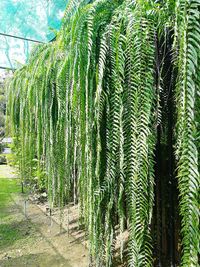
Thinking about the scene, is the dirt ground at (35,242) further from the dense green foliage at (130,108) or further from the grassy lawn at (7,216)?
the dense green foliage at (130,108)

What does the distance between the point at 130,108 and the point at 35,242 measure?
6.88 ft

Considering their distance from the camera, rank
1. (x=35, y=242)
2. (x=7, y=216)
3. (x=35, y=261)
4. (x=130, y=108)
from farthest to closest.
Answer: (x=7, y=216) < (x=35, y=242) < (x=35, y=261) < (x=130, y=108)

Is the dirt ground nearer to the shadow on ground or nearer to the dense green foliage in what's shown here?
the shadow on ground

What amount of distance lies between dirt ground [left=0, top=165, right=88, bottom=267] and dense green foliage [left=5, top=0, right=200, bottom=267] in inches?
47.4

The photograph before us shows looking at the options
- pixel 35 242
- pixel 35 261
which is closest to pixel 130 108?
pixel 35 261

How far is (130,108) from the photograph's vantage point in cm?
84

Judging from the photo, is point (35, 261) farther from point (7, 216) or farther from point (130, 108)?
point (130, 108)

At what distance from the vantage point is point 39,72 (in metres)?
1.59

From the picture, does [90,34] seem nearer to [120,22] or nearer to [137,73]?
[120,22]

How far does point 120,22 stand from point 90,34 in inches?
4.3

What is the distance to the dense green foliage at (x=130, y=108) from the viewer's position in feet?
2.00

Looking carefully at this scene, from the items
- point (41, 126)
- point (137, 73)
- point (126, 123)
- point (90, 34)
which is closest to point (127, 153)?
point (126, 123)

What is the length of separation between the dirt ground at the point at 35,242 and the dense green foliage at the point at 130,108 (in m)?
1.20

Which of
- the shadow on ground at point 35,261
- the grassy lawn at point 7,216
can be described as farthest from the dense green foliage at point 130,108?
the grassy lawn at point 7,216
